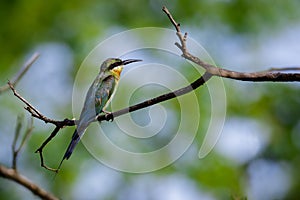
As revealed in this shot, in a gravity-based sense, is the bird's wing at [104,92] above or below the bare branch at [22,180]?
below

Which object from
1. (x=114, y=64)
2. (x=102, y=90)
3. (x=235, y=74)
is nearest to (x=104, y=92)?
(x=102, y=90)

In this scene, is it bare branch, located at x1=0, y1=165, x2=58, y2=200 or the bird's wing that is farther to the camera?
the bird's wing

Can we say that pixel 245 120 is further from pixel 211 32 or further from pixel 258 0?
pixel 258 0

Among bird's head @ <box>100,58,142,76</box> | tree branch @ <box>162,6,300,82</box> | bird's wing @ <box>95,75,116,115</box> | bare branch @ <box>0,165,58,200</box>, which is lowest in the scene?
bird's wing @ <box>95,75,116,115</box>

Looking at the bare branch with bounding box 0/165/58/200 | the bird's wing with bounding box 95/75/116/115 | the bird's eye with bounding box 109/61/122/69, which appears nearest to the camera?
the bare branch with bounding box 0/165/58/200

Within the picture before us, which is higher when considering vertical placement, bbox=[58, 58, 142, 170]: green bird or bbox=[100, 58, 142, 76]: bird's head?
bbox=[100, 58, 142, 76]: bird's head

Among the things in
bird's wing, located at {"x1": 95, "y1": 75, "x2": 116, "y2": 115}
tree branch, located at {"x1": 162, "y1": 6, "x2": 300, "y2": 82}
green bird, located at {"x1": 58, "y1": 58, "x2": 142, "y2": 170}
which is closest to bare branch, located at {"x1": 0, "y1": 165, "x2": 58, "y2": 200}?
tree branch, located at {"x1": 162, "y1": 6, "x2": 300, "y2": 82}

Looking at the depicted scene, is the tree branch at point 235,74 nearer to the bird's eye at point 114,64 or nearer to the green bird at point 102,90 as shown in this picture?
the green bird at point 102,90

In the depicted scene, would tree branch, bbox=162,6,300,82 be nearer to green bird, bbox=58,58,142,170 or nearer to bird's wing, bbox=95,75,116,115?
green bird, bbox=58,58,142,170

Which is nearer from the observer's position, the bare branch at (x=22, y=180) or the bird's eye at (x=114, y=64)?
the bare branch at (x=22, y=180)

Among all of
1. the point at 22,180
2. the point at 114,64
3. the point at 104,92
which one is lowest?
the point at 104,92

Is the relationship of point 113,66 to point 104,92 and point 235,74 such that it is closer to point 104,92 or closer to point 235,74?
point 104,92

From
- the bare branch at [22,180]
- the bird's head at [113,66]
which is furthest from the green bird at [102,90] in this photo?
the bare branch at [22,180]

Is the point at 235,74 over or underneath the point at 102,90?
over
